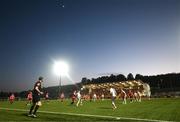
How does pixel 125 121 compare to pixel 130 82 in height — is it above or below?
below

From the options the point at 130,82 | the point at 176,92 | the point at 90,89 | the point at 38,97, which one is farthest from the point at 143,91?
the point at 38,97

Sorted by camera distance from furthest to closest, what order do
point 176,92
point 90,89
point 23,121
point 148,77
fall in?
point 148,77
point 90,89
point 176,92
point 23,121

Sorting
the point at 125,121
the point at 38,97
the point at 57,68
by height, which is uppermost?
the point at 57,68

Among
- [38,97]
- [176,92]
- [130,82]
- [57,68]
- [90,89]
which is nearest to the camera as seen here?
[38,97]

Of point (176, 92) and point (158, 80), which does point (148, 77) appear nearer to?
point (158, 80)

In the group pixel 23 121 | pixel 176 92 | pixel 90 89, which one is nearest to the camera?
pixel 23 121

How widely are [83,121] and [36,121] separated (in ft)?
6.80

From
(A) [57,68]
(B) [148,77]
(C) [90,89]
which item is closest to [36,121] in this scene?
(A) [57,68]

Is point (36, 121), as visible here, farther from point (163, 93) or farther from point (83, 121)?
point (163, 93)

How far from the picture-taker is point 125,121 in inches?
461

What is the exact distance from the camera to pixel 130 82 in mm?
84750

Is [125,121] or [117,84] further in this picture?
[117,84]

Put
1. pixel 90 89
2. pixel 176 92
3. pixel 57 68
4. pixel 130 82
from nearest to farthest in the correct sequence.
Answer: pixel 57 68, pixel 176 92, pixel 130 82, pixel 90 89

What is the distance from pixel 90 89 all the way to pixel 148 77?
9046 cm
